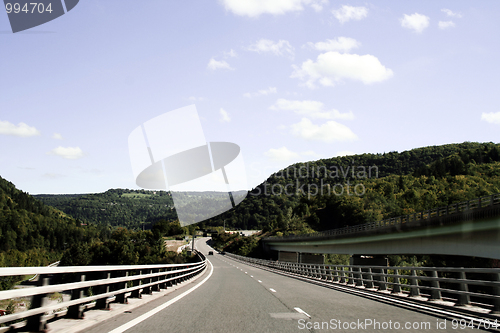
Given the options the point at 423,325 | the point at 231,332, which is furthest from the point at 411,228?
the point at 231,332

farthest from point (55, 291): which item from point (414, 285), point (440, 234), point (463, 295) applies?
point (440, 234)

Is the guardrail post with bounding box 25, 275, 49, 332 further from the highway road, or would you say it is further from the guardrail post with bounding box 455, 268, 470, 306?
the guardrail post with bounding box 455, 268, 470, 306

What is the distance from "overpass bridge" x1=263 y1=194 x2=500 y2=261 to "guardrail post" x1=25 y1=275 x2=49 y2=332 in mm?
31408

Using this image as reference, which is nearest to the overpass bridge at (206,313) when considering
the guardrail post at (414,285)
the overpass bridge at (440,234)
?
the guardrail post at (414,285)

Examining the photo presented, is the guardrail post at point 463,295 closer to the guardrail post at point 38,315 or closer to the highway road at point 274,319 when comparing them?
the highway road at point 274,319

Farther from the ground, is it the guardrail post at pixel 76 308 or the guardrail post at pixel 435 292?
the guardrail post at pixel 76 308

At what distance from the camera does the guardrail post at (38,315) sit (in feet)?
18.9

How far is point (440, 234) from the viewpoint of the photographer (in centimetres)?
3722

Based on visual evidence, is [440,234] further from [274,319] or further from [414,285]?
[274,319]

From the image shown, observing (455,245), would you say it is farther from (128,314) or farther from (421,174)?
(421,174)

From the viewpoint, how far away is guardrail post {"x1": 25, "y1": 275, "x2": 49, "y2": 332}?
5766mm

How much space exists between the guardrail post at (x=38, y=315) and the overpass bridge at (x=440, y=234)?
3141cm

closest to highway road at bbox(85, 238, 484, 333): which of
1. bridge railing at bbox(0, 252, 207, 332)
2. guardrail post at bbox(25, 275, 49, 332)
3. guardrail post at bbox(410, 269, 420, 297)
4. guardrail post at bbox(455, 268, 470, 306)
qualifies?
bridge railing at bbox(0, 252, 207, 332)

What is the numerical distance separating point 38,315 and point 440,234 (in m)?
37.7
